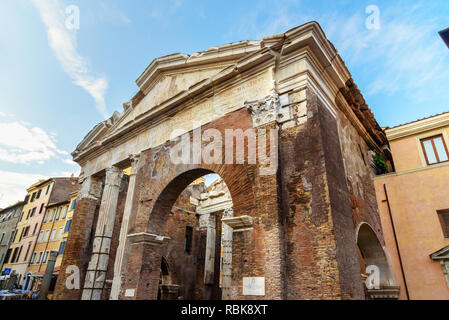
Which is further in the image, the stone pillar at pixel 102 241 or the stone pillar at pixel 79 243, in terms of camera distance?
the stone pillar at pixel 79 243

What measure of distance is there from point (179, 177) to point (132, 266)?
8.88 ft

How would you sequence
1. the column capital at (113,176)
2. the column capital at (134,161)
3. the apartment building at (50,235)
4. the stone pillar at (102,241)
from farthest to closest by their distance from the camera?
the apartment building at (50,235) → the column capital at (113,176) → the column capital at (134,161) → the stone pillar at (102,241)

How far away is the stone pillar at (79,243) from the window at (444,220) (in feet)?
38.1

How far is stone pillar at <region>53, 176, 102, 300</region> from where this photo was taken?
401 inches

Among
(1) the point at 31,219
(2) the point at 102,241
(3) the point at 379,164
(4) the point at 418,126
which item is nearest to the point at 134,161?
(2) the point at 102,241

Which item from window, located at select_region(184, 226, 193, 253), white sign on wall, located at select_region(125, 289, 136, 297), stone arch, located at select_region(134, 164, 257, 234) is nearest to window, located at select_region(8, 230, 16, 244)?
window, located at select_region(184, 226, 193, 253)

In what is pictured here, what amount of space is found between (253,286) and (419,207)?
6.48 m

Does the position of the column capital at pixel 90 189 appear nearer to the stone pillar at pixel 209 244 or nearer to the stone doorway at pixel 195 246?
the stone doorway at pixel 195 246

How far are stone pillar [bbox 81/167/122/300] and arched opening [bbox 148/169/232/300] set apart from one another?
408 cm

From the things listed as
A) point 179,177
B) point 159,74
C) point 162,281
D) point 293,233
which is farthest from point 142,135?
point 162,281

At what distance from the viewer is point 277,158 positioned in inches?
241

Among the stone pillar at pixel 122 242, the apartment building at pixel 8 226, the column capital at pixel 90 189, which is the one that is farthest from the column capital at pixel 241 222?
the apartment building at pixel 8 226

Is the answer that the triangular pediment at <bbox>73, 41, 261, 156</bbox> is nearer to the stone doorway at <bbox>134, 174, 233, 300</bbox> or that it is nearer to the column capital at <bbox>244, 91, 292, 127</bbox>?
Answer: the column capital at <bbox>244, 91, 292, 127</bbox>

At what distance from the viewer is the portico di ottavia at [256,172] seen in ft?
17.8
